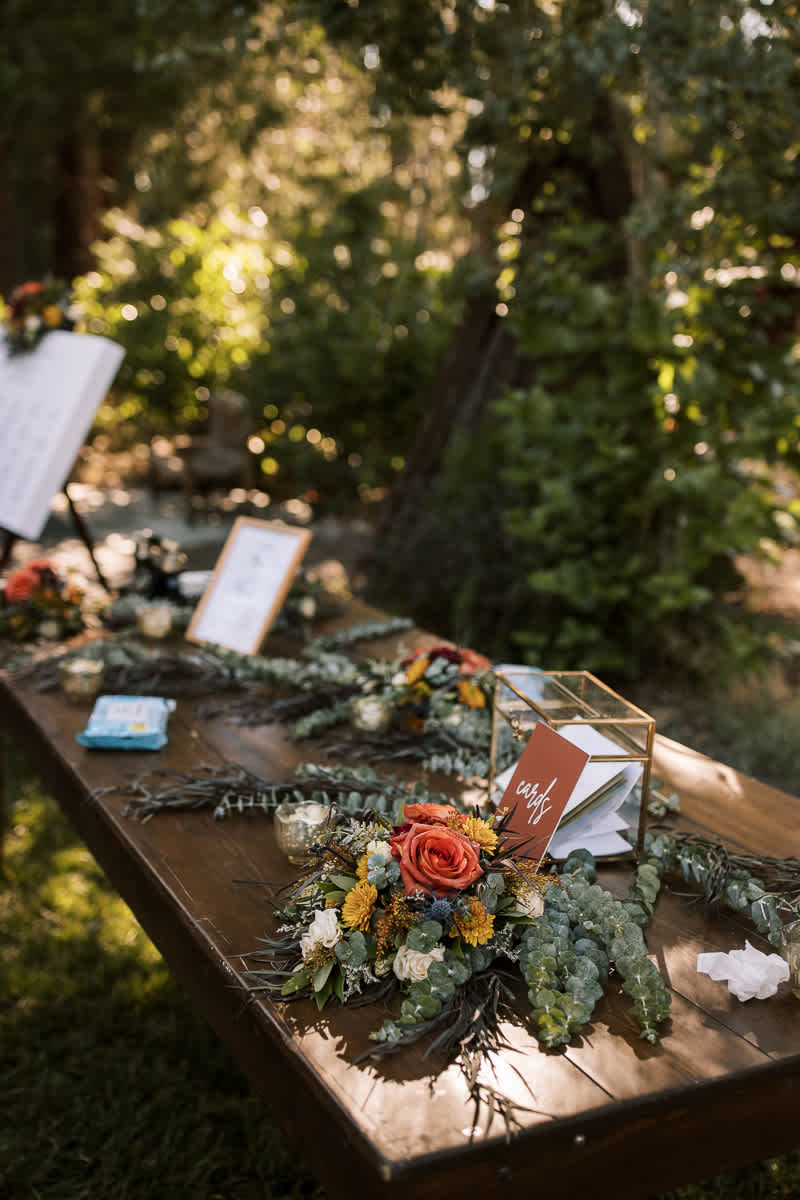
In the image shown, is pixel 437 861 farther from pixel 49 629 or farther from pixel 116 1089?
pixel 49 629

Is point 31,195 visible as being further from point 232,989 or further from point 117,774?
point 232,989

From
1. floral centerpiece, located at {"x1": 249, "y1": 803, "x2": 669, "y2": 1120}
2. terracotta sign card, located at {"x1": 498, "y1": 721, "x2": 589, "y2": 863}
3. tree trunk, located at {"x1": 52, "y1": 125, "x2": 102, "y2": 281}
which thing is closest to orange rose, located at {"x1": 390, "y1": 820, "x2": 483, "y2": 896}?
floral centerpiece, located at {"x1": 249, "y1": 803, "x2": 669, "y2": 1120}

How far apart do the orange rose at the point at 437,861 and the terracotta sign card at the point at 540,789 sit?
0.10m

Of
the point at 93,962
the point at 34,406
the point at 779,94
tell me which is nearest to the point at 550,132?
the point at 779,94

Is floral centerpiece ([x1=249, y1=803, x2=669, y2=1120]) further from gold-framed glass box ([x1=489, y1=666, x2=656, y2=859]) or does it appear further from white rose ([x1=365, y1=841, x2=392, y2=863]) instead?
gold-framed glass box ([x1=489, y1=666, x2=656, y2=859])

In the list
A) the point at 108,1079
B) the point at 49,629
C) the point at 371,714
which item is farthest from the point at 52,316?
the point at 108,1079

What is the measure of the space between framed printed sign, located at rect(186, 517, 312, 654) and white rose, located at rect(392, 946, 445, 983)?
1.18 meters

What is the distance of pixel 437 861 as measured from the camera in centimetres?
105

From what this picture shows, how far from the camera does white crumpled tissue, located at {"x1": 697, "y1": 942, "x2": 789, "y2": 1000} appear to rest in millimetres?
1059

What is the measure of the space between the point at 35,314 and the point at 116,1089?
2.02 metres

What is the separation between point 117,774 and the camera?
1578 millimetres

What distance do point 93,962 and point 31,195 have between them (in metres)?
8.91

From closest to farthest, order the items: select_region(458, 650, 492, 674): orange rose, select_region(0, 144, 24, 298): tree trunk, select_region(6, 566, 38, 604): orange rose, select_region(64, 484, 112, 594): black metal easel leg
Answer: select_region(458, 650, 492, 674): orange rose, select_region(6, 566, 38, 604): orange rose, select_region(64, 484, 112, 594): black metal easel leg, select_region(0, 144, 24, 298): tree trunk

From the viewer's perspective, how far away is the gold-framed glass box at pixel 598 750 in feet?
4.24
